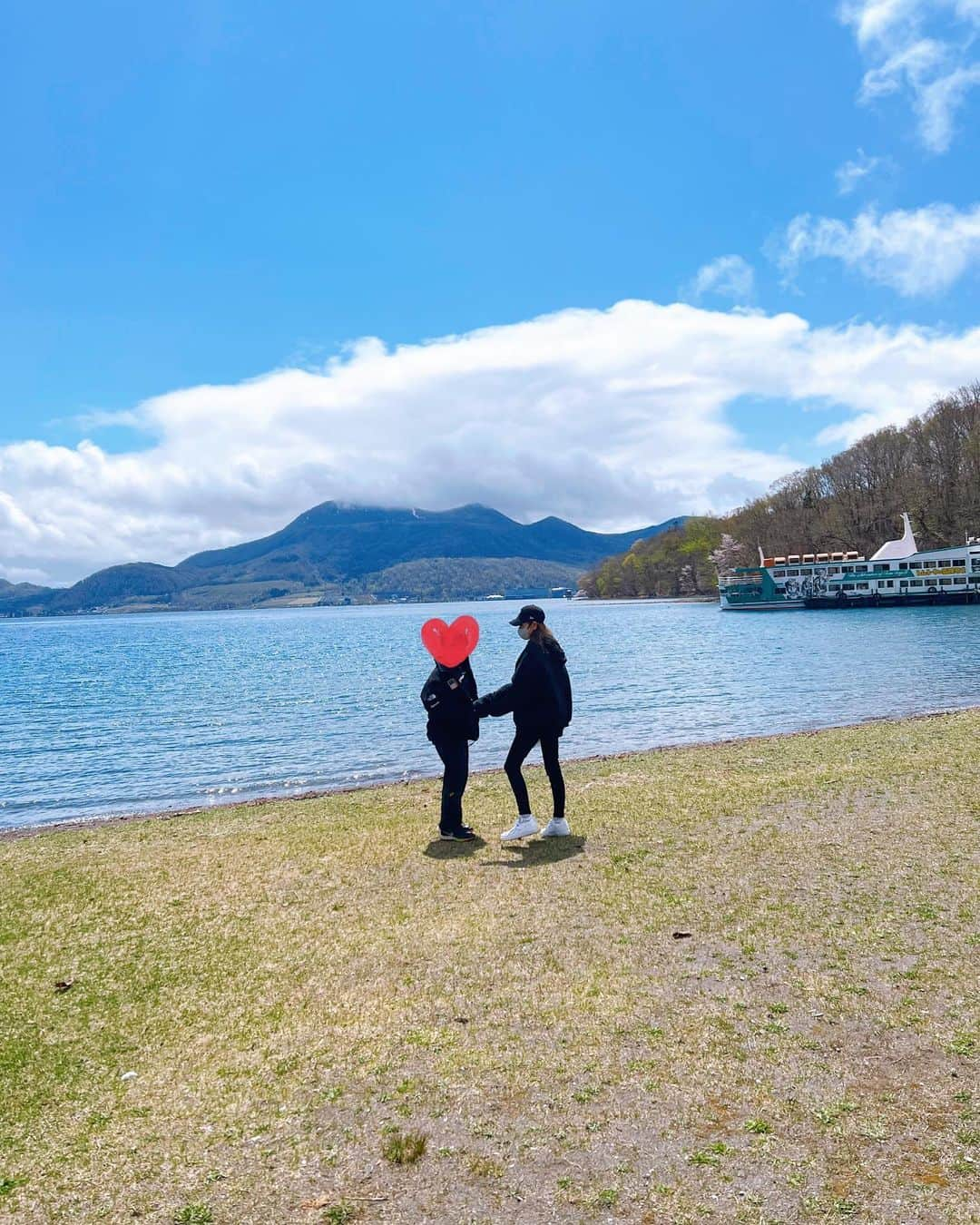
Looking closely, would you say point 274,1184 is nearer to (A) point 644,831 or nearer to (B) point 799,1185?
(B) point 799,1185

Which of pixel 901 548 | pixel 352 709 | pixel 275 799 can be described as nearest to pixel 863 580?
pixel 901 548

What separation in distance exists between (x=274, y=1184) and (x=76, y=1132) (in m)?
1.28

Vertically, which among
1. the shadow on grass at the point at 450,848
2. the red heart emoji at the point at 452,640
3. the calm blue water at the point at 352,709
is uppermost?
the red heart emoji at the point at 452,640

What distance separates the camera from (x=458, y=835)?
1055cm

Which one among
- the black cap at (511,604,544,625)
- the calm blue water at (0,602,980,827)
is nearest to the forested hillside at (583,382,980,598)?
the calm blue water at (0,602,980,827)

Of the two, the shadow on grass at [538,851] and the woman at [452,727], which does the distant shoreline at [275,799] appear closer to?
the woman at [452,727]

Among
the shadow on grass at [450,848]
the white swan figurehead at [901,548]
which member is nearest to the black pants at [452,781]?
the shadow on grass at [450,848]

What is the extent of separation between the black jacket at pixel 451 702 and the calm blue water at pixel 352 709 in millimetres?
8380

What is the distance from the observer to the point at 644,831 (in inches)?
407

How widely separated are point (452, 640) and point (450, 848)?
99.4 inches

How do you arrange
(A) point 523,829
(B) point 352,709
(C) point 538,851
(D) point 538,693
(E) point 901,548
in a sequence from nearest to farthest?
(C) point 538,851 → (D) point 538,693 → (A) point 523,829 → (B) point 352,709 → (E) point 901,548

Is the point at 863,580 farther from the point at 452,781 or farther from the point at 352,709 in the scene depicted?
the point at 452,781

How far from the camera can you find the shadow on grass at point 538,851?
9.35m


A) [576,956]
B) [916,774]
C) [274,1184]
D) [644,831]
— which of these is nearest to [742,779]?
A: [916,774]
